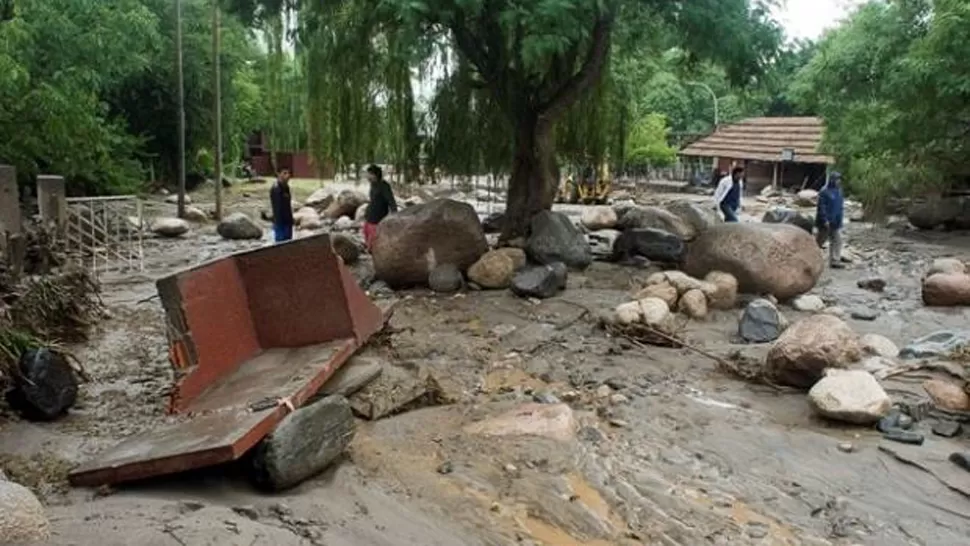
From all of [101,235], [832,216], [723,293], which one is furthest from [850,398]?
[101,235]

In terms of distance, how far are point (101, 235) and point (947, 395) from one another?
10452 millimetres

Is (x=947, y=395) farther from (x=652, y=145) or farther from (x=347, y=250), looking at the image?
(x=652, y=145)

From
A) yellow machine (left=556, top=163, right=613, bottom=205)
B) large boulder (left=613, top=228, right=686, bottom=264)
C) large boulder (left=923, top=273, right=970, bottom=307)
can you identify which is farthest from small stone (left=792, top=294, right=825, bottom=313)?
yellow machine (left=556, top=163, right=613, bottom=205)

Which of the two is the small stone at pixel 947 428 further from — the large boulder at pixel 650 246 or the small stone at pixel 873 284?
the large boulder at pixel 650 246

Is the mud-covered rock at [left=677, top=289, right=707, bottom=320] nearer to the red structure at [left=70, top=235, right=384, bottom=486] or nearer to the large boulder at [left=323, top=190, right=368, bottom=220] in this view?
the red structure at [left=70, top=235, right=384, bottom=486]

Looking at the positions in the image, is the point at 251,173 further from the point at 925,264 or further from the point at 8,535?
the point at 8,535

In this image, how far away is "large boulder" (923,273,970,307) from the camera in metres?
9.67

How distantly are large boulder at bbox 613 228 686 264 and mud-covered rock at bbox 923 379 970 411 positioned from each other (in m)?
5.39

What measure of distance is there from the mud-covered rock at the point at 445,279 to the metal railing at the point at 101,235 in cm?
444

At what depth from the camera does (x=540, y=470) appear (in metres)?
5.00

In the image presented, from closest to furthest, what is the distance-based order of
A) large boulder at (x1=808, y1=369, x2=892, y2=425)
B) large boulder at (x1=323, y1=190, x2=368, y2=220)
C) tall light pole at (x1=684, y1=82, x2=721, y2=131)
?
large boulder at (x1=808, y1=369, x2=892, y2=425)
large boulder at (x1=323, y1=190, x2=368, y2=220)
tall light pole at (x1=684, y1=82, x2=721, y2=131)

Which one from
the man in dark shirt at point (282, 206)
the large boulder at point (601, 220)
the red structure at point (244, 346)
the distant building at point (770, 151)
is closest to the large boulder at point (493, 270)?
the man in dark shirt at point (282, 206)

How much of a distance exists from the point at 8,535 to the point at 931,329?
876cm

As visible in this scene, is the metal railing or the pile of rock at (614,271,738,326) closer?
the pile of rock at (614,271,738,326)
